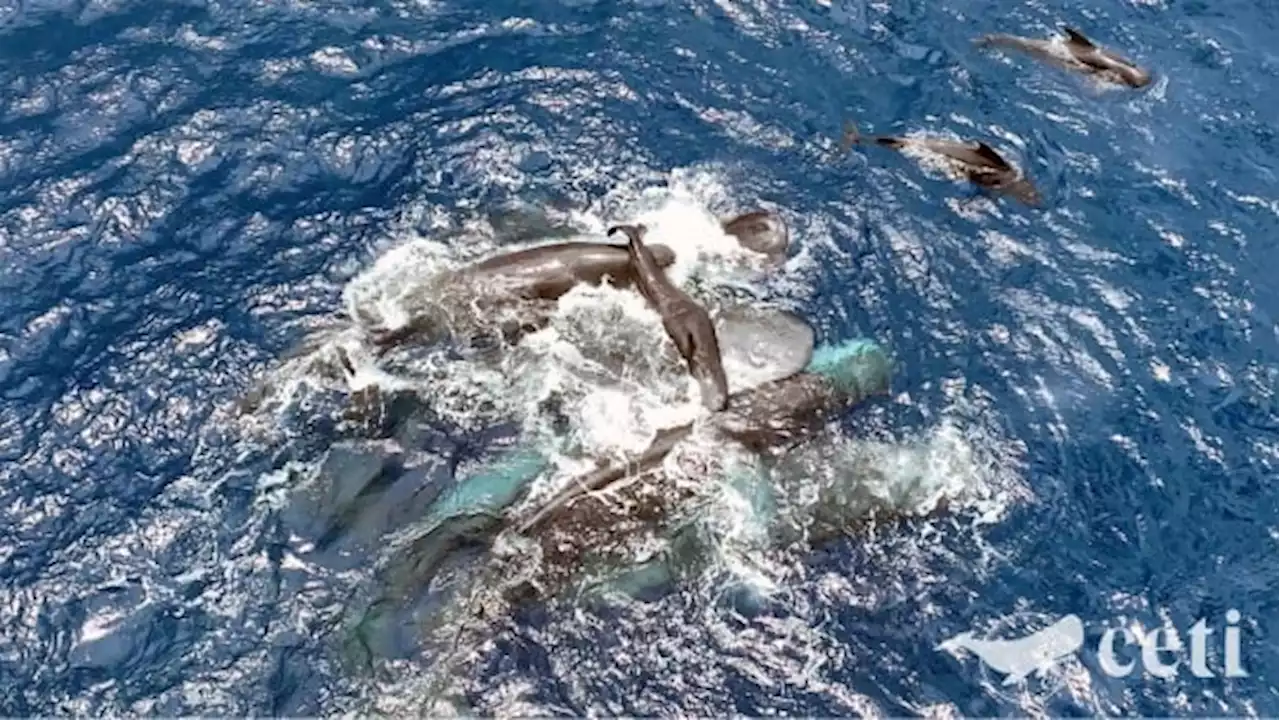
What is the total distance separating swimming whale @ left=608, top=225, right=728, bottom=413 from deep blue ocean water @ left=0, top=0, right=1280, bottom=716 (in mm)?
1846

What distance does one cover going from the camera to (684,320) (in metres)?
18.2

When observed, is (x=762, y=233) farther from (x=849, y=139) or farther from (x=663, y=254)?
(x=849, y=139)

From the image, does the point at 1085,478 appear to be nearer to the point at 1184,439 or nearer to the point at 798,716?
the point at 1184,439

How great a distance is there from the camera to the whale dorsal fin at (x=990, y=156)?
20.6 metres

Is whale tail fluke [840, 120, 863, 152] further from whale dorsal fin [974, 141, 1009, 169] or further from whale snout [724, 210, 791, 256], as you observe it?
whale snout [724, 210, 791, 256]

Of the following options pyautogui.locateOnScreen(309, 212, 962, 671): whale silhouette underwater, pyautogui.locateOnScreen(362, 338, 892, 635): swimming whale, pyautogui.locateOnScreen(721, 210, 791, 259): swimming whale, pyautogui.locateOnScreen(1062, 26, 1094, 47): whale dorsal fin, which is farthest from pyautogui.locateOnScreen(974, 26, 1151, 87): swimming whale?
pyautogui.locateOnScreen(362, 338, 892, 635): swimming whale

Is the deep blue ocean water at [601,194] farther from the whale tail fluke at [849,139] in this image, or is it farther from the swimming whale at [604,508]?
the swimming whale at [604,508]

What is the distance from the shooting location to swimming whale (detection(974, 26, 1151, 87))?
2198 centimetres

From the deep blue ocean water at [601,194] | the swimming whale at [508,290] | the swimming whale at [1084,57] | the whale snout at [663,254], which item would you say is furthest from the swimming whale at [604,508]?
the swimming whale at [1084,57]

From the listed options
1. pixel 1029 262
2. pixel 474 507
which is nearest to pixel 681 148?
pixel 1029 262

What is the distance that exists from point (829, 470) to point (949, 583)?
2107 millimetres

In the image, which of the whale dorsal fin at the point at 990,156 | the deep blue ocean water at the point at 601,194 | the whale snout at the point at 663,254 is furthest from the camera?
the whale dorsal fin at the point at 990,156

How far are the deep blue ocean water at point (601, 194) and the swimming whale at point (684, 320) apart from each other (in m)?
1.85

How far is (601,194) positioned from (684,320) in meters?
3.23
